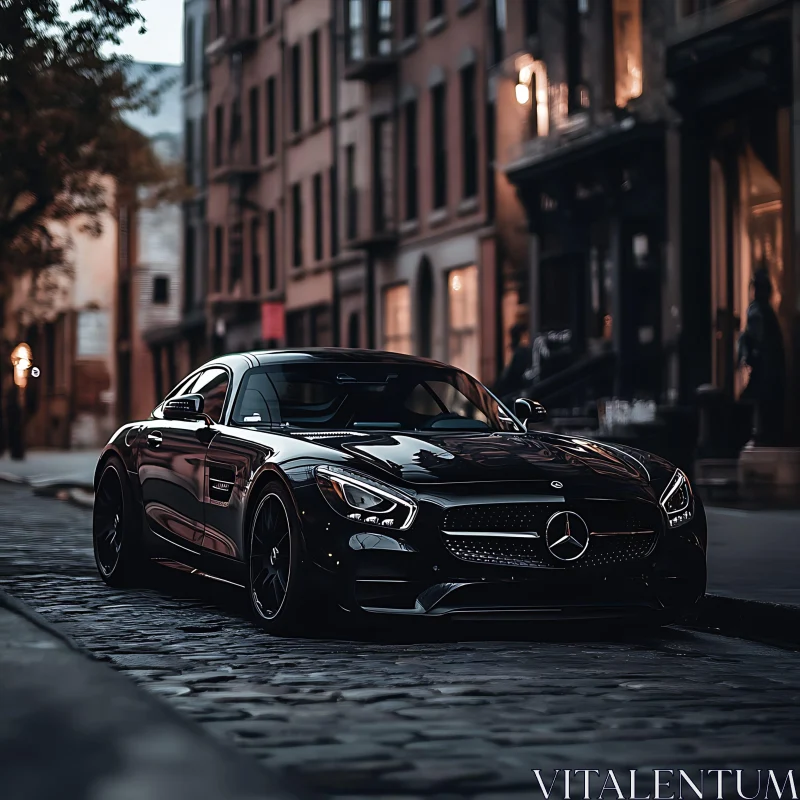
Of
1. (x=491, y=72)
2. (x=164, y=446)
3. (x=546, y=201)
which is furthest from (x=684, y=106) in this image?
(x=164, y=446)

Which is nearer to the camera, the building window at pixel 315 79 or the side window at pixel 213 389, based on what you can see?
the side window at pixel 213 389

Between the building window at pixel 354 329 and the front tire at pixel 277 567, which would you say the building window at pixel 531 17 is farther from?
the front tire at pixel 277 567

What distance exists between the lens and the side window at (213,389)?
11.2 metres

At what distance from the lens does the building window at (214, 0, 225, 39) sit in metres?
53.1

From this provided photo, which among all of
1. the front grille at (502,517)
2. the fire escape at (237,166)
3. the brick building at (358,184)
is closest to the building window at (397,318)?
the brick building at (358,184)

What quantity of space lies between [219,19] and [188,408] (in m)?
44.0

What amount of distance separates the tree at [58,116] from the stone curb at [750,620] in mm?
18560

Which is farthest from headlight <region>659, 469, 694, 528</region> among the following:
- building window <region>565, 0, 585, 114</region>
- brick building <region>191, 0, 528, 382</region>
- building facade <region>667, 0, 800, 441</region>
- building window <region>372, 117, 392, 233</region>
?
building window <region>372, 117, 392, 233</region>

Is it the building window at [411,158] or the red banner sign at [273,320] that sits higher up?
the building window at [411,158]

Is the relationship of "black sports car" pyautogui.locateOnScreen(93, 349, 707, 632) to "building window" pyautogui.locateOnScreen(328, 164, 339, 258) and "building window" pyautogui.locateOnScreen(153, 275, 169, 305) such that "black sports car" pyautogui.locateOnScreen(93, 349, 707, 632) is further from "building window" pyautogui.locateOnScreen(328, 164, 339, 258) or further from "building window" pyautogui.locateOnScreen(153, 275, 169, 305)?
"building window" pyautogui.locateOnScreen(153, 275, 169, 305)

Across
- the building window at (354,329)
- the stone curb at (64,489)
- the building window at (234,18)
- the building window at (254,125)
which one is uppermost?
the building window at (234,18)

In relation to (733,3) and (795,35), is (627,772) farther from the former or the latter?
(733,3)

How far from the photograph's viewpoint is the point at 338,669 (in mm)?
8570

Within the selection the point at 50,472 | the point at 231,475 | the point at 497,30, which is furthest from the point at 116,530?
the point at 50,472
